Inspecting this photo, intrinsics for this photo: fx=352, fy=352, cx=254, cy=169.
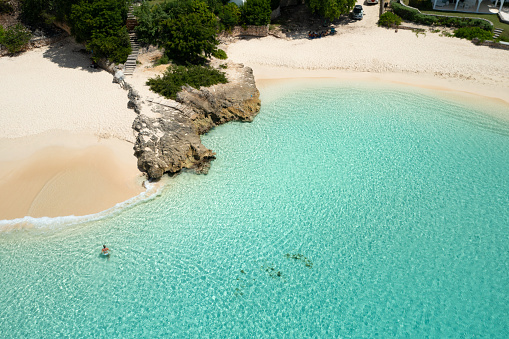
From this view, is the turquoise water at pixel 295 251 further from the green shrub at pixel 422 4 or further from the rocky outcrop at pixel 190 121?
the green shrub at pixel 422 4

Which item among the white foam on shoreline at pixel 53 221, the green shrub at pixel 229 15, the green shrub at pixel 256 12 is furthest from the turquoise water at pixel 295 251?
the green shrub at pixel 256 12

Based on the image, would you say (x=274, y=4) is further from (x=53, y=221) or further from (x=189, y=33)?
(x=53, y=221)

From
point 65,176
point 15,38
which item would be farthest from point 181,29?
point 15,38

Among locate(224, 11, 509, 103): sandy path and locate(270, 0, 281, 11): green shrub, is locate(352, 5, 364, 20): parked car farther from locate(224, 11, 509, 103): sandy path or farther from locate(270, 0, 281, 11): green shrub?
locate(270, 0, 281, 11): green shrub

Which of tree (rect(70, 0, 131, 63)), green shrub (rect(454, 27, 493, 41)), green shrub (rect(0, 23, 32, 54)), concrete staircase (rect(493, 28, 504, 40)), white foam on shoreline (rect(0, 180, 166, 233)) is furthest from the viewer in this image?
concrete staircase (rect(493, 28, 504, 40))

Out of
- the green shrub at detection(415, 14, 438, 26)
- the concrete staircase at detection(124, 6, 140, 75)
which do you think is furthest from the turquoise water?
the green shrub at detection(415, 14, 438, 26)

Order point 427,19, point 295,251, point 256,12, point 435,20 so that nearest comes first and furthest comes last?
point 295,251, point 256,12, point 435,20, point 427,19

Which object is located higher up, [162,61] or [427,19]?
[427,19]
